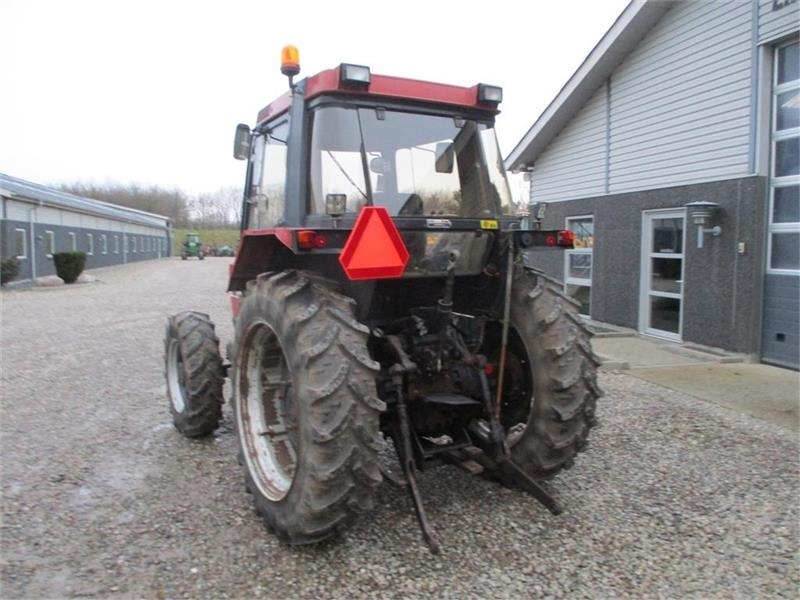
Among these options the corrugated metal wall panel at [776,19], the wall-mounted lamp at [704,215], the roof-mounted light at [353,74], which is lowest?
the wall-mounted lamp at [704,215]

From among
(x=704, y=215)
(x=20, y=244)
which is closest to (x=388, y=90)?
(x=704, y=215)

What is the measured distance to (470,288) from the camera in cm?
398

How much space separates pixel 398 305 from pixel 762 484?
287 centimetres

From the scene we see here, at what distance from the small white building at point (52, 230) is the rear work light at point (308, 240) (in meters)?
22.0

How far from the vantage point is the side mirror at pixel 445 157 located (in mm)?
3766

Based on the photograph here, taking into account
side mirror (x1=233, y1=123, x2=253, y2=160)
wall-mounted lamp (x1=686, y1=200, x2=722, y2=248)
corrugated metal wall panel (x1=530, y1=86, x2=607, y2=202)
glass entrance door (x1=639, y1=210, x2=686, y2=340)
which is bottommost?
glass entrance door (x1=639, y1=210, x2=686, y2=340)

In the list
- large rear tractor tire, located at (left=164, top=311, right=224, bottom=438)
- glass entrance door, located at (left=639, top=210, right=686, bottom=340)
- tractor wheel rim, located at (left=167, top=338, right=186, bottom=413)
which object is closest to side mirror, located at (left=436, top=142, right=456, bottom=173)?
large rear tractor tire, located at (left=164, top=311, right=224, bottom=438)

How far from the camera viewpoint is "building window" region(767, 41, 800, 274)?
24.4 feet

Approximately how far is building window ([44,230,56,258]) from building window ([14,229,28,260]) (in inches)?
66.7

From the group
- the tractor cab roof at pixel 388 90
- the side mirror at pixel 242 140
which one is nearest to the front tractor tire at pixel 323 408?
the tractor cab roof at pixel 388 90

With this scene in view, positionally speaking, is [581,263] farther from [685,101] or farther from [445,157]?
[445,157]

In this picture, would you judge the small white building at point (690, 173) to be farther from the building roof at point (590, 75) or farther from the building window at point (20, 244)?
the building window at point (20, 244)

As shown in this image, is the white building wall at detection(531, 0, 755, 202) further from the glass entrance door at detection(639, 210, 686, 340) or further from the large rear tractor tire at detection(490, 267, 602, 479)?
the large rear tractor tire at detection(490, 267, 602, 479)

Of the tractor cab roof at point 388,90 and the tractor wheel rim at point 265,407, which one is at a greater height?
the tractor cab roof at point 388,90
